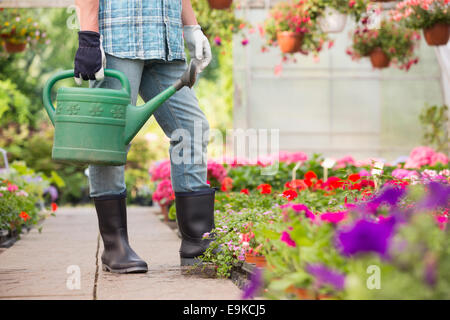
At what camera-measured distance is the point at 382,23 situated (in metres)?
6.25

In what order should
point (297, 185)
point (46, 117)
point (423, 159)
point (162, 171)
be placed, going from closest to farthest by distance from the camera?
point (297, 185) < point (162, 171) < point (423, 159) < point (46, 117)

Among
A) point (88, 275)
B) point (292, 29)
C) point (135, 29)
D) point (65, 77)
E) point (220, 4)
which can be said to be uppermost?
point (220, 4)

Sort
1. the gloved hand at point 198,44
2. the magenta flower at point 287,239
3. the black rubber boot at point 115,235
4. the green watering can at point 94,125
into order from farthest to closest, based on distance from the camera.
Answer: the gloved hand at point 198,44 < the black rubber boot at point 115,235 < the green watering can at point 94,125 < the magenta flower at point 287,239

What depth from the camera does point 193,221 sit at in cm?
219

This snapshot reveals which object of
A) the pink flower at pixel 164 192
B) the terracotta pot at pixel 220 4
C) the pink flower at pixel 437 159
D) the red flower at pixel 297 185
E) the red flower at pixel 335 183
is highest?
the terracotta pot at pixel 220 4

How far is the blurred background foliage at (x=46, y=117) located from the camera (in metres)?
6.36

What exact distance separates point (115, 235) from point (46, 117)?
30.6 feet

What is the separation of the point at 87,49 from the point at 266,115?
5.68 metres

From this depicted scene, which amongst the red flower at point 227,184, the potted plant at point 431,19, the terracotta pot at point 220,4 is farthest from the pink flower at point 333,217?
the terracotta pot at point 220,4

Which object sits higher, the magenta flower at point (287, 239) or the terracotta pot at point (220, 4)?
the terracotta pot at point (220, 4)

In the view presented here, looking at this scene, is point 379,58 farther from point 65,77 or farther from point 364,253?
point 364,253

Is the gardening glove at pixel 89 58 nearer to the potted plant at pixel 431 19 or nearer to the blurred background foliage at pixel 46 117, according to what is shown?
the blurred background foliage at pixel 46 117

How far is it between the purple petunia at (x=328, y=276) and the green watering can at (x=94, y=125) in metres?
0.94

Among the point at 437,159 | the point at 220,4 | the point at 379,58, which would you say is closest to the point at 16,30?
the point at 220,4
